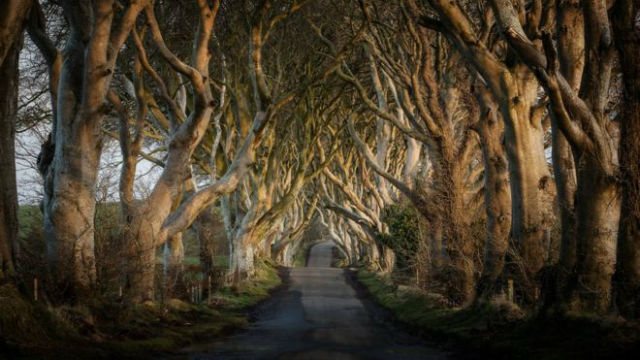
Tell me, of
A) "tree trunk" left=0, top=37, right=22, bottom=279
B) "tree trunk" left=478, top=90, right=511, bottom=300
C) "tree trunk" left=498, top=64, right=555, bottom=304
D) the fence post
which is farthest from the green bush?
"tree trunk" left=0, top=37, right=22, bottom=279

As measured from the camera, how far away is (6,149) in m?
11.9

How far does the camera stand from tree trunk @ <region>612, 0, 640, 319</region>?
398 inches

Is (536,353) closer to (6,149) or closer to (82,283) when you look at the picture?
(82,283)

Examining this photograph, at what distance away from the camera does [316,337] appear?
15.5 meters

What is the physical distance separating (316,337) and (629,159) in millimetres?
7561

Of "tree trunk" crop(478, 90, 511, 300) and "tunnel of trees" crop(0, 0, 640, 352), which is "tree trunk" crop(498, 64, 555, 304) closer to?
"tunnel of trees" crop(0, 0, 640, 352)

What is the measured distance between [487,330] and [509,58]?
214 inches

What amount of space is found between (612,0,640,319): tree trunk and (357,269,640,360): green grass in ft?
1.84

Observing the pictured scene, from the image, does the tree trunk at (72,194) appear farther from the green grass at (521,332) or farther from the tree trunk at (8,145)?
the green grass at (521,332)

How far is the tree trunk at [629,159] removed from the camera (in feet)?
33.2

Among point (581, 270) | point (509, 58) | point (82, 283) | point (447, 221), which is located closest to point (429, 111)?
point (447, 221)

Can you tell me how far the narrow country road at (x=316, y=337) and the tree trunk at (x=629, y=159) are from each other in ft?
10.8

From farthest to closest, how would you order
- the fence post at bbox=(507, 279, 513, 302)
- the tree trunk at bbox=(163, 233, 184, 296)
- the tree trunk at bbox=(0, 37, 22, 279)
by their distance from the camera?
the tree trunk at bbox=(163, 233, 184, 296) < the fence post at bbox=(507, 279, 513, 302) < the tree trunk at bbox=(0, 37, 22, 279)

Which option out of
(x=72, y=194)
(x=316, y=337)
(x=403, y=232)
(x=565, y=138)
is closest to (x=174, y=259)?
(x=316, y=337)
